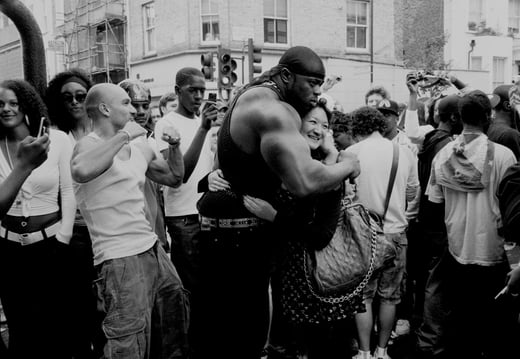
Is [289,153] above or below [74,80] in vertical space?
below

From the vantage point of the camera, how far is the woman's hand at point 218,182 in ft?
10.4

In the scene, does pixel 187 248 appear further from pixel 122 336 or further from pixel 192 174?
pixel 122 336

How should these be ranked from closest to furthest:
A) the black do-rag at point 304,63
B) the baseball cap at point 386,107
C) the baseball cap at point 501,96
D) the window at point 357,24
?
the black do-rag at point 304,63 < the baseball cap at point 501,96 < the baseball cap at point 386,107 < the window at point 357,24

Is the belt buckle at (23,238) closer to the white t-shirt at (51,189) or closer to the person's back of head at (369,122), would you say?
the white t-shirt at (51,189)

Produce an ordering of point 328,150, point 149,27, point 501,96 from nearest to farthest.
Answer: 1. point 328,150
2. point 501,96
3. point 149,27

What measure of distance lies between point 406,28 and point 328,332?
23.7 m

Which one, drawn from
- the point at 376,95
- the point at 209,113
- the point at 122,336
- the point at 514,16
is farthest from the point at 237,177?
the point at 514,16

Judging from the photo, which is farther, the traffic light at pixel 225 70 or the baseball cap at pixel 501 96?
the traffic light at pixel 225 70

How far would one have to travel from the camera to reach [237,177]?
10.0 feet

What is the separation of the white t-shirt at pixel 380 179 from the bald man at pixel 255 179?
135cm

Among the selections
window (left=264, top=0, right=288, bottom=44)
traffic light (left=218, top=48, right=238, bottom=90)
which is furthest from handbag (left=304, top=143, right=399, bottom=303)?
window (left=264, top=0, right=288, bottom=44)

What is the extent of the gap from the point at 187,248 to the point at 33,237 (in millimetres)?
1293

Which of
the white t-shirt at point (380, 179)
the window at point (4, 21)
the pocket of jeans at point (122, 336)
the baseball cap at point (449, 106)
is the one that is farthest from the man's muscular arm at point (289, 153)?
the window at point (4, 21)

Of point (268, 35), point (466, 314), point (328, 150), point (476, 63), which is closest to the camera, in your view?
point (328, 150)
